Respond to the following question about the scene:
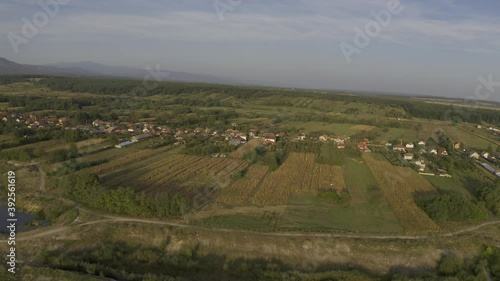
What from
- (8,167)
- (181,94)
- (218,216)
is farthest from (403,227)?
Result: (181,94)

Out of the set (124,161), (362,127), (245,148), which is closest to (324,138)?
(245,148)

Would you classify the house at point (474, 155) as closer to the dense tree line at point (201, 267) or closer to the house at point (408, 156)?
the house at point (408, 156)

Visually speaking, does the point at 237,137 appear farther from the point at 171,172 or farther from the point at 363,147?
the point at 171,172

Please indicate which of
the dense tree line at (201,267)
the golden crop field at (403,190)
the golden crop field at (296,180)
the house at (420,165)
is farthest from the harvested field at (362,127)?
the dense tree line at (201,267)

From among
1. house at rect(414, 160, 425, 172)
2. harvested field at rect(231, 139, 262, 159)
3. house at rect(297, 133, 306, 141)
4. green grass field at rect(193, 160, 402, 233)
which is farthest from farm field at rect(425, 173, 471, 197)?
house at rect(297, 133, 306, 141)

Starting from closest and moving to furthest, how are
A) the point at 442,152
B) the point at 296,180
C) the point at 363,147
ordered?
1. the point at 296,180
2. the point at 442,152
3. the point at 363,147

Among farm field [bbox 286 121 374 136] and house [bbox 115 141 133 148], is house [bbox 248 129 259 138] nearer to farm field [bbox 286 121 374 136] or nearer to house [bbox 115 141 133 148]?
farm field [bbox 286 121 374 136]
